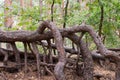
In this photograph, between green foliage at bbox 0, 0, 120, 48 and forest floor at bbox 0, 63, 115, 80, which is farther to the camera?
green foliage at bbox 0, 0, 120, 48

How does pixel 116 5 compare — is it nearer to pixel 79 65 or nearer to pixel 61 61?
pixel 79 65

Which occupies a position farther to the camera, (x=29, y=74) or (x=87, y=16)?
(x=87, y=16)

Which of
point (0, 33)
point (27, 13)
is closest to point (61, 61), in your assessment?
point (0, 33)

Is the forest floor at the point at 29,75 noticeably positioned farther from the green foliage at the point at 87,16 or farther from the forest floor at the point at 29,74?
the green foliage at the point at 87,16

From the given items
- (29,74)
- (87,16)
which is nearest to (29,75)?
(29,74)

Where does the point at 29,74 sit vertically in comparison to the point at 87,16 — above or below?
below

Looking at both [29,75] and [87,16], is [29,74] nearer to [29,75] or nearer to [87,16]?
[29,75]

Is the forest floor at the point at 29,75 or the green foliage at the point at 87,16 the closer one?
the forest floor at the point at 29,75

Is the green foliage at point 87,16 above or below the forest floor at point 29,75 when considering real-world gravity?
above

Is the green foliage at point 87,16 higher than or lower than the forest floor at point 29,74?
higher

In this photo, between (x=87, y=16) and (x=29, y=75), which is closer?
(x=29, y=75)

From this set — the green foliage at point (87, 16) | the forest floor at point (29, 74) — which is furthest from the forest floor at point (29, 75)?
the green foliage at point (87, 16)

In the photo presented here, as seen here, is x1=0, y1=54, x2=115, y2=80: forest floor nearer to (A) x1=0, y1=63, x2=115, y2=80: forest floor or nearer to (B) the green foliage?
(A) x1=0, y1=63, x2=115, y2=80: forest floor

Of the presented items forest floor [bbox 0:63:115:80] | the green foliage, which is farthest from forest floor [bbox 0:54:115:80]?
the green foliage
